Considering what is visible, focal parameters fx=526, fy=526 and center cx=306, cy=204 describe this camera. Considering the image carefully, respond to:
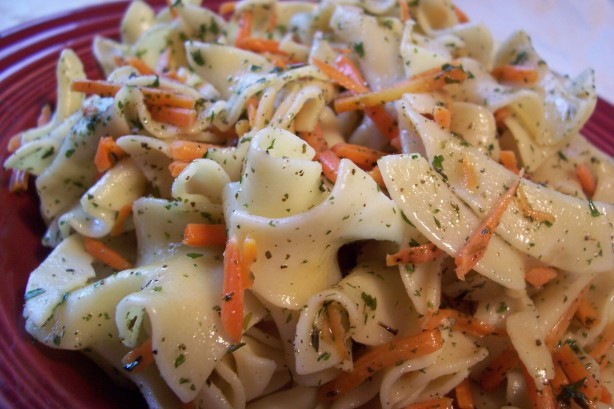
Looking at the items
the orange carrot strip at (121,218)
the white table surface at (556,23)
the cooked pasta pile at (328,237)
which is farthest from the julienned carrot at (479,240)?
the white table surface at (556,23)

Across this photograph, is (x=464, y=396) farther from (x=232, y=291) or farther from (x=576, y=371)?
(x=232, y=291)

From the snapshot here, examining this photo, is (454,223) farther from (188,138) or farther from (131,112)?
(131,112)

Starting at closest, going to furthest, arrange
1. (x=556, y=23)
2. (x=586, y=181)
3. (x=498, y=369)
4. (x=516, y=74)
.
Answer: 1. (x=498, y=369)
2. (x=586, y=181)
3. (x=516, y=74)
4. (x=556, y=23)

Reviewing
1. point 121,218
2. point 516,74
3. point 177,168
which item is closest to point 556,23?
point 516,74

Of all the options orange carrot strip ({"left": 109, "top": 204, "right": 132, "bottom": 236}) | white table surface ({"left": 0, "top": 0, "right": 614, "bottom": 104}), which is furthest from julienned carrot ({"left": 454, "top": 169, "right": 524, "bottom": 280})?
white table surface ({"left": 0, "top": 0, "right": 614, "bottom": 104})

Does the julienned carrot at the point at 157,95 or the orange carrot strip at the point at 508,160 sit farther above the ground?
the julienned carrot at the point at 157,95

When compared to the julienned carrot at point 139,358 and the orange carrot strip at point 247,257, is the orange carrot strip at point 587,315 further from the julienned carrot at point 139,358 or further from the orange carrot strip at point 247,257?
the julienned carrot at point 139,358

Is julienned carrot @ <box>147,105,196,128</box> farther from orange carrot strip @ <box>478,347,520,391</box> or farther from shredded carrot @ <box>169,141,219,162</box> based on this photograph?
orange carrot strip @ <box>478,347,520,391</box>
